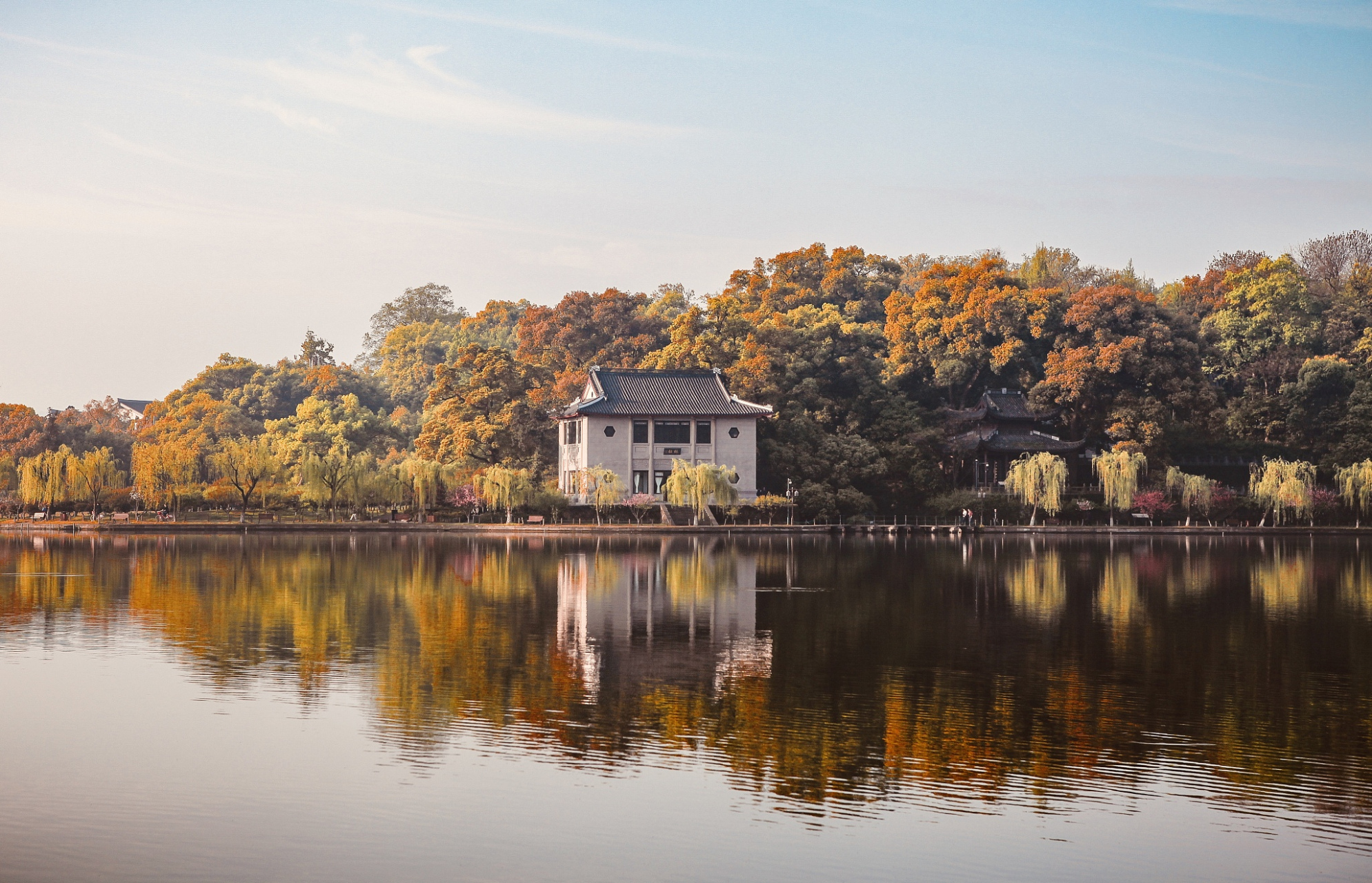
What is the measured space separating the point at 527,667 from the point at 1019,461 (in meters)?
50.0

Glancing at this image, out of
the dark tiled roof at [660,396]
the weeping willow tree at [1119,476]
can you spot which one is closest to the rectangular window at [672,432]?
the dark tiled roof at [660,396]

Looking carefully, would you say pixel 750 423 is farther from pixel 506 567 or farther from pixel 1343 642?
pixel 1343 642

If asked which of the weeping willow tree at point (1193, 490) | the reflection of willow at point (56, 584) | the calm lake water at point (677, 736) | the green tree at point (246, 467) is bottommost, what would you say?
the calm lake water at point (677, 736)

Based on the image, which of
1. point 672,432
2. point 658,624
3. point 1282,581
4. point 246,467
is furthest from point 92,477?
point 1282,581

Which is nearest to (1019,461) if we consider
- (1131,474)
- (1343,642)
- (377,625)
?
(1131,474)

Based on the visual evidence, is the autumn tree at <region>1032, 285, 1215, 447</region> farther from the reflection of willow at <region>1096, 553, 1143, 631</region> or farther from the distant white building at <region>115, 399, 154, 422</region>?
the distant white building at <region>115, 399, 154, 422</region>

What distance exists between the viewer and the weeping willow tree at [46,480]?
62656mm

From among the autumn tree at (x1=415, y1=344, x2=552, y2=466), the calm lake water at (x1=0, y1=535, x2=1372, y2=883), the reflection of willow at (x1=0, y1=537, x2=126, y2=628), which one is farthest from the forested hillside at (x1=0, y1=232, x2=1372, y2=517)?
the calm lake water at (x1=0, y1=535, x2=1372, y2=883)

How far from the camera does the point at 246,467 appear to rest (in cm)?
6362

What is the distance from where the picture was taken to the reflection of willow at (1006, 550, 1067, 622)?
1165 inches

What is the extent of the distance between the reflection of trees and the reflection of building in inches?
5.1

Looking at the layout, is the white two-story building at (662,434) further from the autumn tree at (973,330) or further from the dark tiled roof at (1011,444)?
the autumn tree at (973,330)

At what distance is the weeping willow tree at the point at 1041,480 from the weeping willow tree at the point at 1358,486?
13638 millimetres

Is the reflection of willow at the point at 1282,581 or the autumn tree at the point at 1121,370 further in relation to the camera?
the autumn tree at the point at 1121,370
